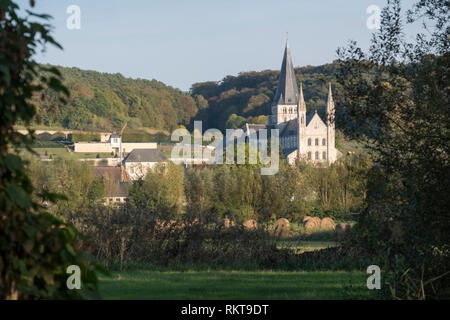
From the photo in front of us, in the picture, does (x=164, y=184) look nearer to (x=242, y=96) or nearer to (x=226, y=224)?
(x=226, y=224)

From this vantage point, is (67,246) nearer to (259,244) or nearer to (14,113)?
(14,113)

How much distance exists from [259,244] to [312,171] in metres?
30.7

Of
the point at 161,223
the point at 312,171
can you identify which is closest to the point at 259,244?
the point at 161,223

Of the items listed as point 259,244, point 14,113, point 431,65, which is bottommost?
point 259,244

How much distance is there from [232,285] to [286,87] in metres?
148

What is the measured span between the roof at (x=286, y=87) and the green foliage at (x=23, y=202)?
147m

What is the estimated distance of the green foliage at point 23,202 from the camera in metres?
4.67

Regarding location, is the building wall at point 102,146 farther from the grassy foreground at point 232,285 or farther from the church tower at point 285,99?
the grassy foreground at point 232,285

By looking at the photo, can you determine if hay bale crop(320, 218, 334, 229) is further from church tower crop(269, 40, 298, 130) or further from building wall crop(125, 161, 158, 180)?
church tower crop(269, 40, 298, 130)

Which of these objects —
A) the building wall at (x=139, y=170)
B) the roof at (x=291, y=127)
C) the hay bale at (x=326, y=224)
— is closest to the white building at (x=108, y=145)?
the roof at (x=291, y=127)

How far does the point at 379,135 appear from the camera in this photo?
928 cm

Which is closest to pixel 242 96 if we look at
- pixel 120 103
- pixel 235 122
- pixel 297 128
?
pixel 235 122

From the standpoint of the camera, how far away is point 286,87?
513ft
